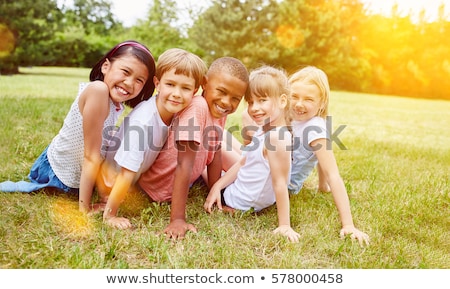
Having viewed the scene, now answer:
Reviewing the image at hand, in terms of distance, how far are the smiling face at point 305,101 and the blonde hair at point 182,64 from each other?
64 centimetres

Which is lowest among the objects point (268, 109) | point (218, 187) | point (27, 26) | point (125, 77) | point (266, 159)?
point (218, 187)

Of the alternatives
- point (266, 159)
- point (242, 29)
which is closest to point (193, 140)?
point (266, 159)

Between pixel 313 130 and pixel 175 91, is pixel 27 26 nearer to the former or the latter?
pixel 175 91

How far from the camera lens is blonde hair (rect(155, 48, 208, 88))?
235 centimetres

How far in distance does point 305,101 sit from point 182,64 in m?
0.83

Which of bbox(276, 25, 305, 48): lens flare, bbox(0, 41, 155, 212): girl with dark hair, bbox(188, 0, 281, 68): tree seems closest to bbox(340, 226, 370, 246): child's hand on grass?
bbox(0, 41, 155, 212): girl with dark hair

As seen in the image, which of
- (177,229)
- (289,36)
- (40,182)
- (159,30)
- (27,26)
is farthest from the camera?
(159,30)

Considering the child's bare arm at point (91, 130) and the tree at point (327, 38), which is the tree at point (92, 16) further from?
the child's bare arm at point (91, 130)

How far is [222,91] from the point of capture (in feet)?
8.04

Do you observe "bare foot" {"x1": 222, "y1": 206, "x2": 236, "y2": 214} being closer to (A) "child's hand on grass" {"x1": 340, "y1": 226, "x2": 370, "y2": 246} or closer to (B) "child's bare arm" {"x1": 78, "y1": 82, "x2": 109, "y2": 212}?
(A) "child's hand on grass" {"x1": 340, "y1": 226, "x2": 370, "y2": 246}

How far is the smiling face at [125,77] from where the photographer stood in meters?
2.46

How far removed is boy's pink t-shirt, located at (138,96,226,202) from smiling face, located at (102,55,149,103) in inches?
12.9
